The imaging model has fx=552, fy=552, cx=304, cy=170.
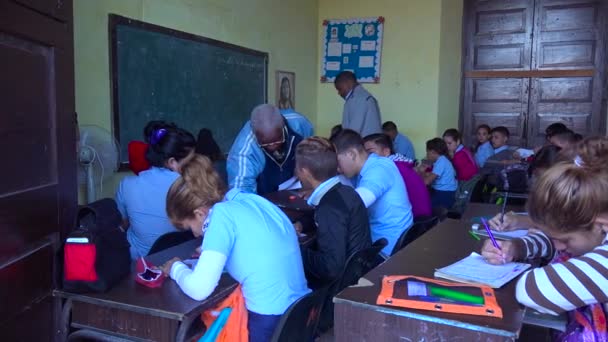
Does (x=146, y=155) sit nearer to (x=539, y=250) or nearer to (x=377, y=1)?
(x=539, y=250)

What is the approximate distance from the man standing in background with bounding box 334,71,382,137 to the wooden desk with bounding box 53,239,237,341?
380 centimetres

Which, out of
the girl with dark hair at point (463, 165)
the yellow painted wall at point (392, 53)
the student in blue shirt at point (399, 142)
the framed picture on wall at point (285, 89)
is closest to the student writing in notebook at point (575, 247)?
the yellow painted wall at point (392, 53)

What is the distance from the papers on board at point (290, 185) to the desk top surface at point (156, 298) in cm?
171

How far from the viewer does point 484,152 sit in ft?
21.8

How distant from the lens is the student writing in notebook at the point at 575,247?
130cm

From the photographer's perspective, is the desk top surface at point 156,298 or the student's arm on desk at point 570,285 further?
the desk top surface at point 156,298

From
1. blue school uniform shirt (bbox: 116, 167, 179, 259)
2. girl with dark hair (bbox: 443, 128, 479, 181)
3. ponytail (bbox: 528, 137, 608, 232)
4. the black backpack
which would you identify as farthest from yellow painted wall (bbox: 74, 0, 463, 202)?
Result: ponytail (bbox: 528, 137, 608, 232)

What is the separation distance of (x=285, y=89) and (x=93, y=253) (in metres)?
4.38

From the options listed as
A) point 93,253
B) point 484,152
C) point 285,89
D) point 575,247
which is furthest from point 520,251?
point 484,152

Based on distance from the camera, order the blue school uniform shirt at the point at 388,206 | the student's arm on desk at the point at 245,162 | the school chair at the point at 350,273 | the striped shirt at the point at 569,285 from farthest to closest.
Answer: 1. the student's arm on desk at the point at 245,162
2. the blue school uniform shirt at the point at 388,206
3. the school chair at the point at 350,273
4. the striped shirt at the point at 569,285

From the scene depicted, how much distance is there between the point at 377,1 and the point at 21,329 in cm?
565

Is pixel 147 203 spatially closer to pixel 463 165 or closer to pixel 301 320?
pixel 301 320

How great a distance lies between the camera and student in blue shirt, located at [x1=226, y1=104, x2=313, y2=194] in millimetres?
3059

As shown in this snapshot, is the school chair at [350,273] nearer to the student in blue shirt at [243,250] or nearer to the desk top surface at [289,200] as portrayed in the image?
the student in blue shirt at [243,250]
